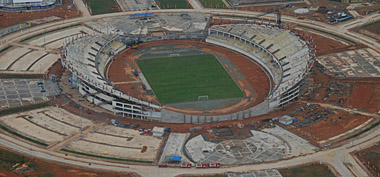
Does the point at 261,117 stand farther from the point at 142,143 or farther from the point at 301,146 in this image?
the point at 142,143

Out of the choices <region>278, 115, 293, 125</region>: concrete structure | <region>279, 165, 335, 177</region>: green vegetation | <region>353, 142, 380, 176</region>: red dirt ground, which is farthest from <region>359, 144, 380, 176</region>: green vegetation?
<region>278, 115, 293, 125</region>: concrete structure

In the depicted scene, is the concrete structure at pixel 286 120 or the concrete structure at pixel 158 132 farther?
the concrete structure at pixel 286 120

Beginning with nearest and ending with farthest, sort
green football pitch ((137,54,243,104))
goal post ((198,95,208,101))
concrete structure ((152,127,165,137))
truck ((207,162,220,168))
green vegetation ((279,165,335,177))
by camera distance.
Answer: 1. green vegetation ((279,165,335,177))
2. truck ((207,162,220,168))
3. concrete structure ((152,127,165,137))
4. goal post ((198,95,208,101))
5. green football pitch ((137,54,243,104))

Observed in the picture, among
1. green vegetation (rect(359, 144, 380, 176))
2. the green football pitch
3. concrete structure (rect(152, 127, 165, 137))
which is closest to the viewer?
green vegetation (rect(359, 144, 380, 176))

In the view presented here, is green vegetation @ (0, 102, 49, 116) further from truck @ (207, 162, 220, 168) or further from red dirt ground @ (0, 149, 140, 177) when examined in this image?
truck @ (207, 162, 220, 168)

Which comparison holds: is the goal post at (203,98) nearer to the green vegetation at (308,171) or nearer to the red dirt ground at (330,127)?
the red dirt ground at (330,127)

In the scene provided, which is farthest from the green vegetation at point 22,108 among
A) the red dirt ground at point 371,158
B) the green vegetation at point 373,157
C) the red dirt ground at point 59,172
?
the green vegetation at point 373,157

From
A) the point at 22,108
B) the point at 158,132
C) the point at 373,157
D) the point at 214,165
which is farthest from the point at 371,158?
the point at 22,108

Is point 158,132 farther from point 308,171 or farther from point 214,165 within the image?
point 308,171

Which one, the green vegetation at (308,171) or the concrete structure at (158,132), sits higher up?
the concrete structure at (158,132)
